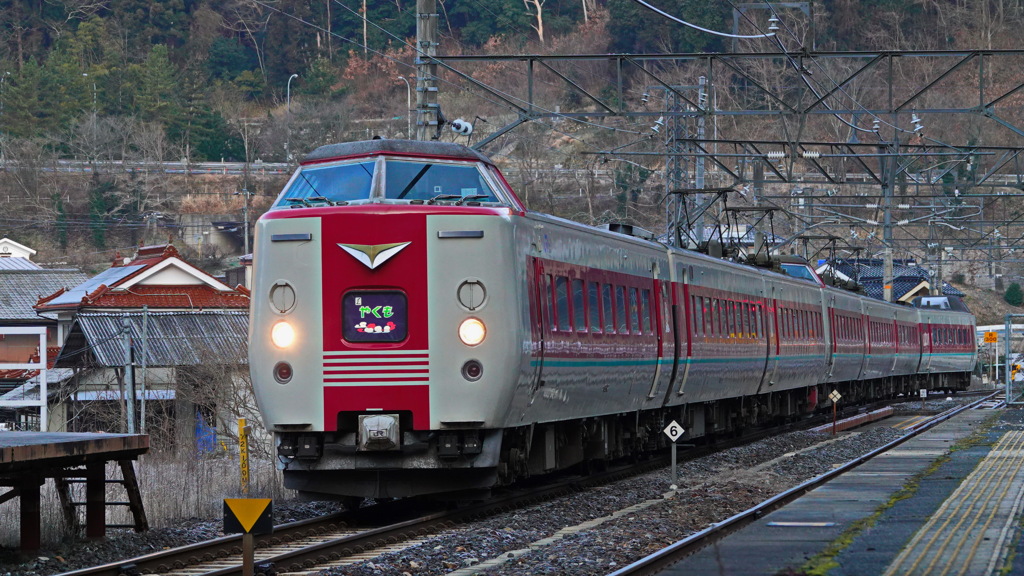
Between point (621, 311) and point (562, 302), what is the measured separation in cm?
233

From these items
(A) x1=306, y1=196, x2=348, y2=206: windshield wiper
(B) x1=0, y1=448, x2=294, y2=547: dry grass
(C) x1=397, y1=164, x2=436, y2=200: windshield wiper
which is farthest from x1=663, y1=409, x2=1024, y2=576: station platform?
(B) x1=0, y1=448, x2=294, y2=547: dry grass

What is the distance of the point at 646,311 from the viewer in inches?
715

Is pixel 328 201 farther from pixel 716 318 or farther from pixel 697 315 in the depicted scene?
pixel 716 318

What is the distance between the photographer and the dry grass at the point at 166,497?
1267 cm

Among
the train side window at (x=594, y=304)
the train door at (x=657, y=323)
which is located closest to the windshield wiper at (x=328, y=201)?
the train side window at (x=594, y=304)

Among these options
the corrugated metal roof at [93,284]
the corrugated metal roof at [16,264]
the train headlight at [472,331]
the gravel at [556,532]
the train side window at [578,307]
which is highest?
the corrugated metal roof at [16,264]

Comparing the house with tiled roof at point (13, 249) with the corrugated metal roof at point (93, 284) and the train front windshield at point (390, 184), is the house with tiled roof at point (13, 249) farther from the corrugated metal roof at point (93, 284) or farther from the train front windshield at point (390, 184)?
the train front windshield at point (390, 184)

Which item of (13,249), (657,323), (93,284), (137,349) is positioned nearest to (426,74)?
(657,323)

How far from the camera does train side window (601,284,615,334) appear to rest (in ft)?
53.6

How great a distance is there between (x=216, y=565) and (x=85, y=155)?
8247 cm

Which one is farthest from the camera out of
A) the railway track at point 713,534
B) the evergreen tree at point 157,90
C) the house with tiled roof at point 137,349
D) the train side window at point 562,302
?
the evergreen tree at point 157,90

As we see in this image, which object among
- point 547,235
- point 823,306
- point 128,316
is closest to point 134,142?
point 128,316

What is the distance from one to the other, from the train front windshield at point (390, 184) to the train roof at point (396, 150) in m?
0.09

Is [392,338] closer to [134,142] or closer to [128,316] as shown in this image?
[128,316]
